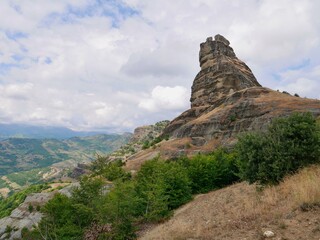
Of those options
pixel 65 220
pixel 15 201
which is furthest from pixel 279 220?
pixel 15 201

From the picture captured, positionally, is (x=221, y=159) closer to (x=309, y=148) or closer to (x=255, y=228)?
(x=309, y=148)

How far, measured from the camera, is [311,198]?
11.4m

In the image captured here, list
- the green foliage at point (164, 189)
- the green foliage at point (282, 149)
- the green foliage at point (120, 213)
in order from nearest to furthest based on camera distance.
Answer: the green foliage at point (282, 149) → the green foliage at point (120, 213) → the green foliage at point (164, 189)

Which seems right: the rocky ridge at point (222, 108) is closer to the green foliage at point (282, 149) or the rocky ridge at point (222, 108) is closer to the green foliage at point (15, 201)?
the green foliage at point (282, 149)

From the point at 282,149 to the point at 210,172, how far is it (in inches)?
972

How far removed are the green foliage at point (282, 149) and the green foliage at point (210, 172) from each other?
21.5 metres

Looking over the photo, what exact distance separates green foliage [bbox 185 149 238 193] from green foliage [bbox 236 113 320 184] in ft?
70.5

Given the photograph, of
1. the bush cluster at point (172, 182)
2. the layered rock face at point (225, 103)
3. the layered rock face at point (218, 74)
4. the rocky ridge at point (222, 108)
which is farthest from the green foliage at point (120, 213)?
the layered rock face at point (218, 74)

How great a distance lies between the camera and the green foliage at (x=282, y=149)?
18219mm

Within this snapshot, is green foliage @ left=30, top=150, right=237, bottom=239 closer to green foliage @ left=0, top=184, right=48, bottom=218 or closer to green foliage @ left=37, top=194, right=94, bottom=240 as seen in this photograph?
green foliage @ left=37, top=194, right=94, bottom=240

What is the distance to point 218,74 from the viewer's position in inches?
3794

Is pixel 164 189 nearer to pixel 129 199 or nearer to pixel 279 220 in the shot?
pixel 129 199

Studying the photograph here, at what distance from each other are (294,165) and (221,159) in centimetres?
2698

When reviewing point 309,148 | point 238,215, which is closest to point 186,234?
point 238,215
